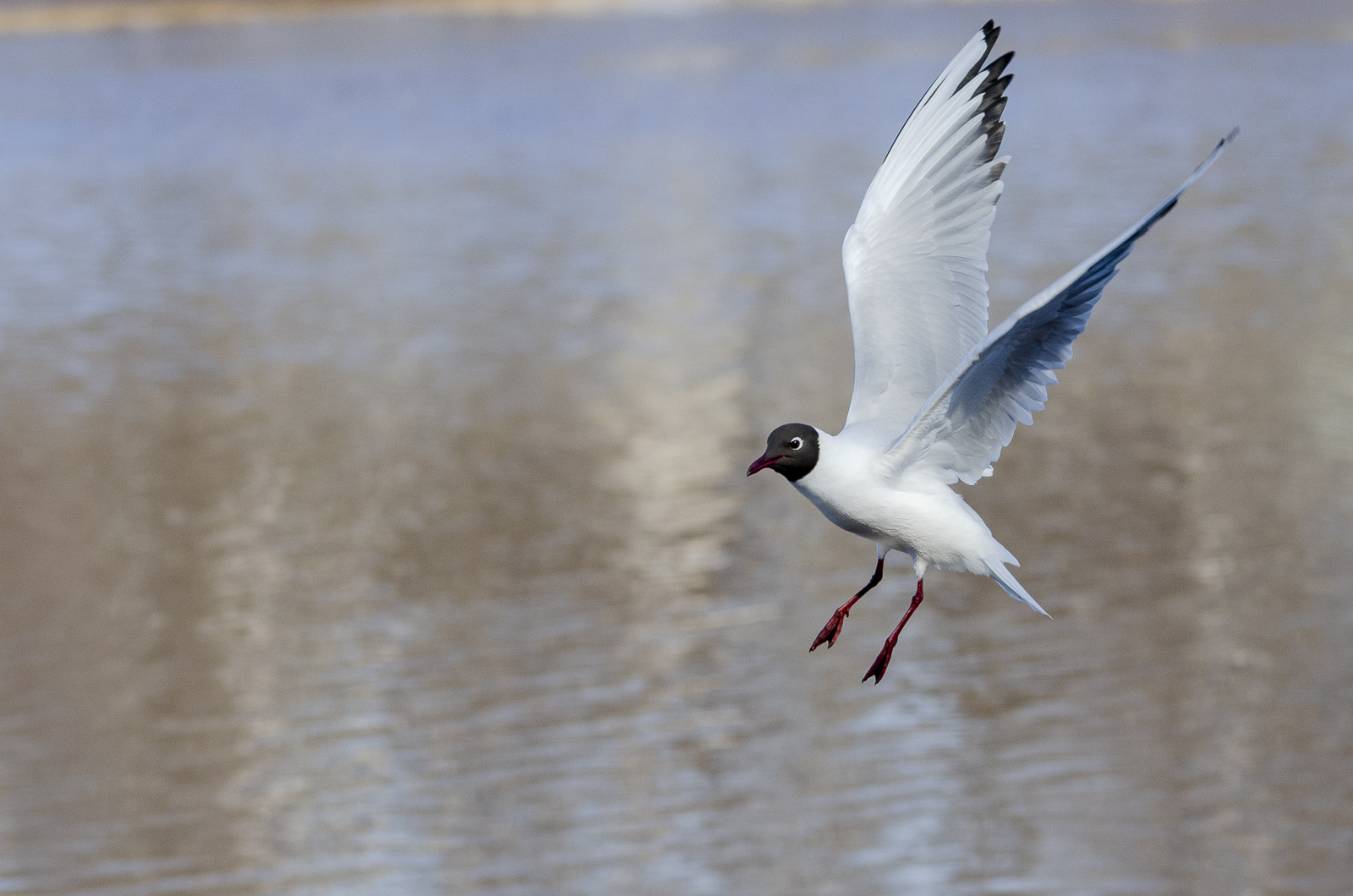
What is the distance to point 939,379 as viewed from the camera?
19.7ft

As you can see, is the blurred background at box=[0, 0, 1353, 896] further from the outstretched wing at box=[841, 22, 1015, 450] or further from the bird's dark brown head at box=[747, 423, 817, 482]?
the bird's dark brown head at box=[747, 423, 817, 482]

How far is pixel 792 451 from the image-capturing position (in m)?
5.23

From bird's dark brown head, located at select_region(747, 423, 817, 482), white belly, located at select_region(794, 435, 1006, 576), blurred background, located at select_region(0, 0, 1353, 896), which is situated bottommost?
blurred background, located at select_region(0, 0, 1353, 896)

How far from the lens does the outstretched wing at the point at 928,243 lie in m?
6.00

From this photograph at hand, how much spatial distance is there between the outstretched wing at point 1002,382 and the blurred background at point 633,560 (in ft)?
12.1

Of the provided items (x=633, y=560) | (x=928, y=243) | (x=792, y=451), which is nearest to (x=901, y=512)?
(x=792, y=451)

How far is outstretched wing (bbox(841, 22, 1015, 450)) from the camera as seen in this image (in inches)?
236

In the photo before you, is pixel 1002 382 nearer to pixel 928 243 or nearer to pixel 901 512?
pixel 901 512

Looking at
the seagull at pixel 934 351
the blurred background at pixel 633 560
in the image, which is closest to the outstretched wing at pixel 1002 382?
the seagull at pixel 934 351

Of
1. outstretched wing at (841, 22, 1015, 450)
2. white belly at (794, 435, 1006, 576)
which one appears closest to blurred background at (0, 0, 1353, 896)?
outstretched wing at (841, 22, 1015, 450)

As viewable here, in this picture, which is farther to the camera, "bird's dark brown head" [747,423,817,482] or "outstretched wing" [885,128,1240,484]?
"bird's dark brown head" [747,423,817,482]

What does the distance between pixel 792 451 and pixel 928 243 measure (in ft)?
4.37

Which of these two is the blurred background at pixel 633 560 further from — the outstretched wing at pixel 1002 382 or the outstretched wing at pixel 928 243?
the outstretched wing at pixel 1002 382

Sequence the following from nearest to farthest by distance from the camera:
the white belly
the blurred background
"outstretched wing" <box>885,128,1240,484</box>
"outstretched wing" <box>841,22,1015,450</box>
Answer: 1. "outstretched wing" <box>885,128,1240,484</box>
2. the white belly
3. "outstretched wing" <box>841,22,1015,450</box>
4. the blurred background
